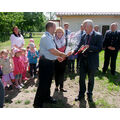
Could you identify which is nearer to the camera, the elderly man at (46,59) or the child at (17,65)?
the elderly man at (46,59)

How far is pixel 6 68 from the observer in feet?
12.8

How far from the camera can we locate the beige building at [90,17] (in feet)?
38.6

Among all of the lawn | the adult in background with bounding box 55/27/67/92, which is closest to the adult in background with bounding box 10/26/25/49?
the lawn

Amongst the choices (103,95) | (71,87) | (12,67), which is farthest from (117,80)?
(12,67)

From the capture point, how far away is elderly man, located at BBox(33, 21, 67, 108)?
105 inches

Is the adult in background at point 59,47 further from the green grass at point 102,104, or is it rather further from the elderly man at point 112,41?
the elderly man at point 112,41

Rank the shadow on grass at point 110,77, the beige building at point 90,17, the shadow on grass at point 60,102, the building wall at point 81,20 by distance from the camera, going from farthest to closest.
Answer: the building wall at point 81,20 → the beige building at point 90,17 → the shadow on grass at point 110,77 → the shadow on grass at point 60,102

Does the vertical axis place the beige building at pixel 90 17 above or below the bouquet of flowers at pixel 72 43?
above

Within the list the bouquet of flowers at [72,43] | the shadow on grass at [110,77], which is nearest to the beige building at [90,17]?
the shadow on grass at [110,77]

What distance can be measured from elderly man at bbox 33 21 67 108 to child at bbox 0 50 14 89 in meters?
1.38

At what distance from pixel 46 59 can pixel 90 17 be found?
1078cm

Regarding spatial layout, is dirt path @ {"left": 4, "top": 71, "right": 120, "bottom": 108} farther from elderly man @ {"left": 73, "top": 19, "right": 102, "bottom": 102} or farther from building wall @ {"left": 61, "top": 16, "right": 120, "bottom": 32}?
building wall @ {"left": 61, "top": 16, "right": 120, "bottom": 32}

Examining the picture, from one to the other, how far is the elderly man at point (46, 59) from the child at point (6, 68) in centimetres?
138

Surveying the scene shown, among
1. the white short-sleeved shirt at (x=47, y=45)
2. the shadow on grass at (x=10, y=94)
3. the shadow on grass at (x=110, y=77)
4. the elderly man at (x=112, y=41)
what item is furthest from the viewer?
the elderly man at (x=112, y=41)
